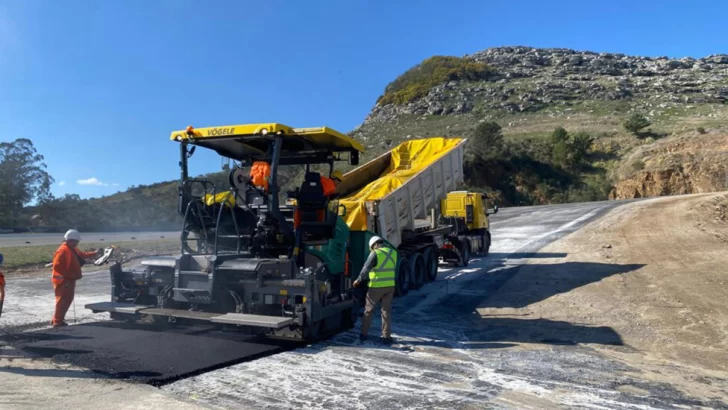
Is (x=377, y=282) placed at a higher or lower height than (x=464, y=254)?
higher

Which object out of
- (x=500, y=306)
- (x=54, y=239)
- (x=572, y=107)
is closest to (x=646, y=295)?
(x=500, y=306)

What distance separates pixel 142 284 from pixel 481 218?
37.9 feet

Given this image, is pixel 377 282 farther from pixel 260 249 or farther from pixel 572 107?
pixel 572 107

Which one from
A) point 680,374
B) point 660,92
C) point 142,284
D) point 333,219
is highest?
point 660,92

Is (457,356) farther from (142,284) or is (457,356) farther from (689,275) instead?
(689,275)

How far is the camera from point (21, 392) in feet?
16.3

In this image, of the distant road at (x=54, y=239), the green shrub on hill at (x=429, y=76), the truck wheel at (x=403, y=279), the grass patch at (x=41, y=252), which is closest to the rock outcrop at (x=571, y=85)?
the green shrub on hill at (x=429, y=76)

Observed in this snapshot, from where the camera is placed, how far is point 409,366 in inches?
241

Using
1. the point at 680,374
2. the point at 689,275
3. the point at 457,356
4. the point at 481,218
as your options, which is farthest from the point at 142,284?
the point at 481,218

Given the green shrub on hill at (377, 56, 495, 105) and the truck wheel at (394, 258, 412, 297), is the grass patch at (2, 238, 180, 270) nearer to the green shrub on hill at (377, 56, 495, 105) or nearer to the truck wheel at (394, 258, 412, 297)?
the truck wheel at (394, 258, 412, 297)

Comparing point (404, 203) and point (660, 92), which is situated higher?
point (660, 92)

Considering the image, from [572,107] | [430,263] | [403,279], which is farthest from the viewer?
[572,107]

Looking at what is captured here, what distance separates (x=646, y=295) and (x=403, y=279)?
4.53 metres

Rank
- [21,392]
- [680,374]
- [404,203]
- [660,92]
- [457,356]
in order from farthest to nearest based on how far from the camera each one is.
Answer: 1. [660,92]
2. [404,203]
3. [457,356]
4. [680,374]
5. [21,392]
